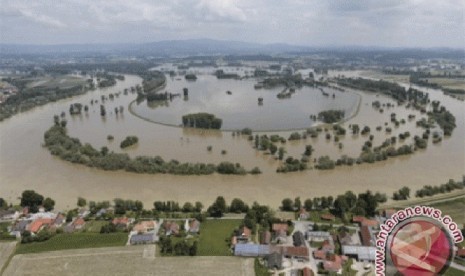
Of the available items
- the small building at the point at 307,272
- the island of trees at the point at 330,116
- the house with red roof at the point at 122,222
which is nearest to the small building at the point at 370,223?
the small building at the point at 307,272

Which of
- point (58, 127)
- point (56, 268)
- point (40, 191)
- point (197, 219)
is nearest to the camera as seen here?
point (56, 268)

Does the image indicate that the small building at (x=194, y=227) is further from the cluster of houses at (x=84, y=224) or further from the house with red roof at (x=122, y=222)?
the house with red roof at (x=122, y=222)

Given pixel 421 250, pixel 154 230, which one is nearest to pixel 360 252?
pixel 154 230

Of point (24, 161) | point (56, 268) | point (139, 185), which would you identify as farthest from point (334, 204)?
point (24, 161)

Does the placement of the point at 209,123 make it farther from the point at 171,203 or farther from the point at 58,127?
the point at 171,203

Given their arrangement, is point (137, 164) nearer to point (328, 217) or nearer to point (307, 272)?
point (328, 217)

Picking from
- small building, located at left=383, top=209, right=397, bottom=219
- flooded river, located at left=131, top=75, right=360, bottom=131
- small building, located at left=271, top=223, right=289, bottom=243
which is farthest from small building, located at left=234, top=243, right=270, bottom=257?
flooded river, located at left=131, top=75, right=360, bottom=131
